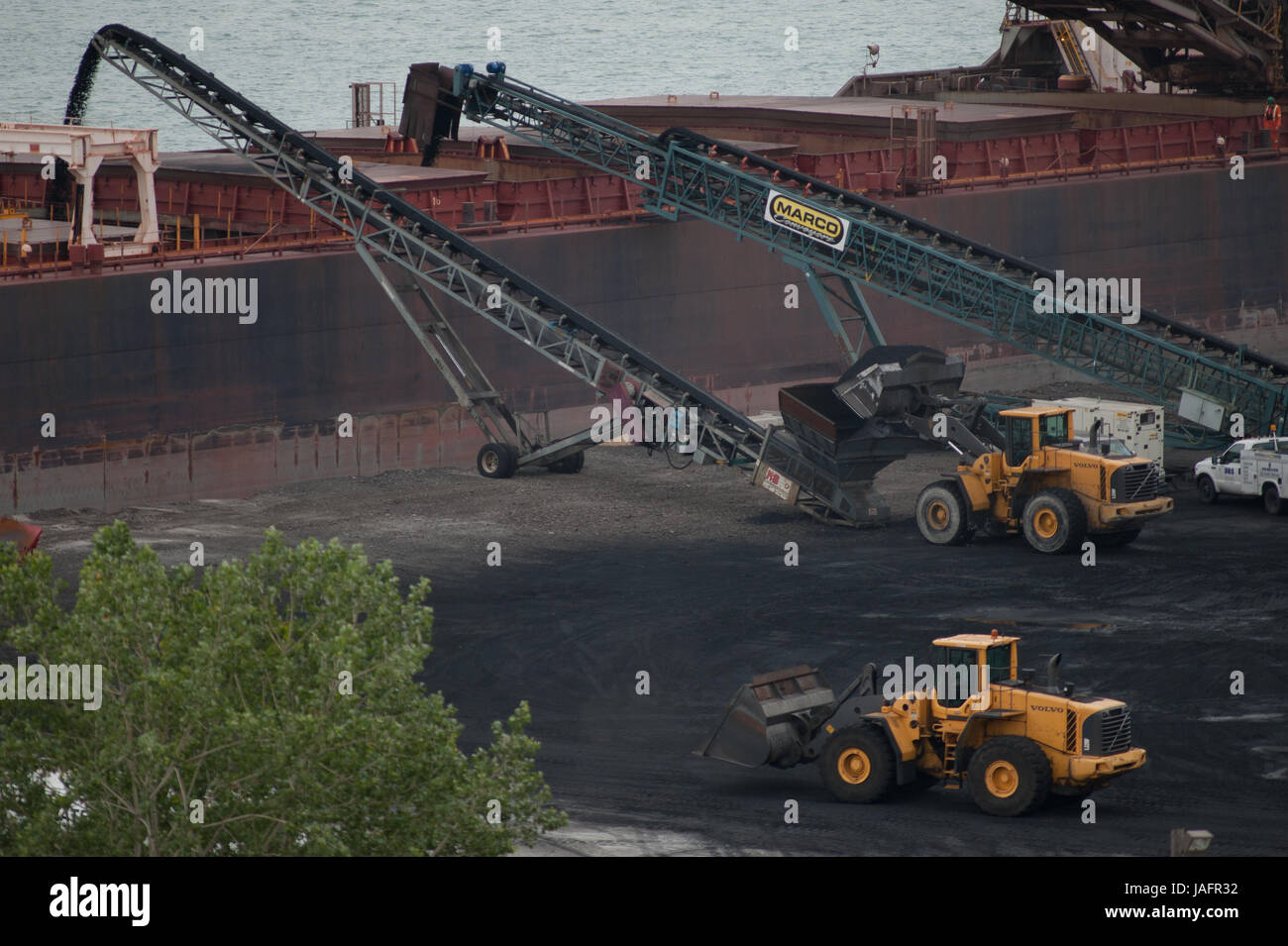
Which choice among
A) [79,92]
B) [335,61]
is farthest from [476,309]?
[335,61]

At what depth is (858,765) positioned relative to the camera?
19812 mm

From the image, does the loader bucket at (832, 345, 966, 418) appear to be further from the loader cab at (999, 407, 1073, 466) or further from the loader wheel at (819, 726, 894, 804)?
the loader wheel at (819, 726, 894, 804)

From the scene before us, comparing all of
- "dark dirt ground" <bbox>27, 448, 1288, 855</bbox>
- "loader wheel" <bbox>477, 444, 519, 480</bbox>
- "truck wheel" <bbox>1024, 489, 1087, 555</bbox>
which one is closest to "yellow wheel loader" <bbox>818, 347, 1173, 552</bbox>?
"truck wheel" <bbox>1024, 489, 1087, 555</bbox>

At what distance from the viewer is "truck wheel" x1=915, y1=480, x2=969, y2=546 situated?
31.8 metres

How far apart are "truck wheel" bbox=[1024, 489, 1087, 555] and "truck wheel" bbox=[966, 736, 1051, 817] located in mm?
12030

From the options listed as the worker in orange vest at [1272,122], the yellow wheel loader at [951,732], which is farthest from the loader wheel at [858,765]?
the worker in orange vest at [1272,122]

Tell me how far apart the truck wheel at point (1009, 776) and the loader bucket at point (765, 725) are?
83.8 inches

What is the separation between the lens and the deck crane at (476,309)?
34344 mm

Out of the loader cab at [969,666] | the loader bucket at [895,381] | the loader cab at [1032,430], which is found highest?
the loader bucket at [895,381]

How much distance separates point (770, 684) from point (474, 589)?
32.2 ft

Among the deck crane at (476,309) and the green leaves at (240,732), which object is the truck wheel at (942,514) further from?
the green leaves at (240,732)

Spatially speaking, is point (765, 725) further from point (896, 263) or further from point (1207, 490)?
point (896, 263)

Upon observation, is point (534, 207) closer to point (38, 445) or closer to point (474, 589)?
point (38, 445)
